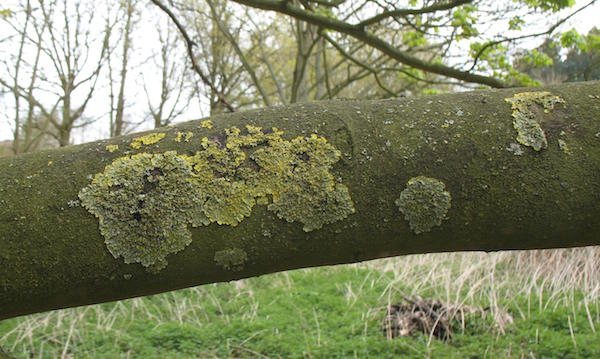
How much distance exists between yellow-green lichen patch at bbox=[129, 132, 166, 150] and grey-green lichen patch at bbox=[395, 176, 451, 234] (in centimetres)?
58

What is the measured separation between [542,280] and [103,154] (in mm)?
4773

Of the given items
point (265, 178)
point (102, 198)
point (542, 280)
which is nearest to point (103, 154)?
point (102, 198)

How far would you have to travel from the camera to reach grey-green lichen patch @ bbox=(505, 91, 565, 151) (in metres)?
1.11

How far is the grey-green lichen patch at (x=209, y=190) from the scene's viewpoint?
1.07m

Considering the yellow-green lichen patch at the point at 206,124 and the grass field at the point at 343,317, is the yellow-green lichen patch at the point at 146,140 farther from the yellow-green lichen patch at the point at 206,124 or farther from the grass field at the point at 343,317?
the grass field at the point at 343,317

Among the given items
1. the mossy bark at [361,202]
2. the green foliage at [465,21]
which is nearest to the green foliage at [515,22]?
the green foliage at [465,21]

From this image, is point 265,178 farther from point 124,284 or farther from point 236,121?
point 124,284

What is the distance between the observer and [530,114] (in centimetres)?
114

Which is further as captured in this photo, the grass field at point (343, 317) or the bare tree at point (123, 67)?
the bare tree at point (123, 67)

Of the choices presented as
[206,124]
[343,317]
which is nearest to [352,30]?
[343,317]

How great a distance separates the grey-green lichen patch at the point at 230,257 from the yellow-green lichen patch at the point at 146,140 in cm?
31

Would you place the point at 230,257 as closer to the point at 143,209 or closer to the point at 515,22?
the point at 143,209

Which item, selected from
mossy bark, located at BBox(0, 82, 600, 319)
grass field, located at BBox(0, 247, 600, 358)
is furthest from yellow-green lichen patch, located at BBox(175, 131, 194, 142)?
grass field, located at BBox(0, 247, 600, 358)

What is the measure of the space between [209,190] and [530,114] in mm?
762
